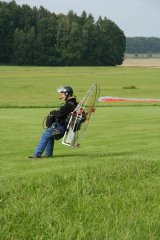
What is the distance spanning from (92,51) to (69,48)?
8896mm

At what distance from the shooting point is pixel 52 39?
150 m

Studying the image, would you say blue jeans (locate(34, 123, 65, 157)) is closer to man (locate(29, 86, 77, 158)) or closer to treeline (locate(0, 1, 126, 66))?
man (locate(29, 86, 77, 158))

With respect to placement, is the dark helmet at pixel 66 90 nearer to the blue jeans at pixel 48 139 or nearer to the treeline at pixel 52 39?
the blue jeans at pixel 48 139

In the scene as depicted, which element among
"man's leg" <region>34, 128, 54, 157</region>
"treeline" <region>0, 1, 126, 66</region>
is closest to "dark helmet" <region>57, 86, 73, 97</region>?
"man's leg" <region>34, 128, 54, 157</region>

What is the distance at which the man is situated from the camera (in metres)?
12.7

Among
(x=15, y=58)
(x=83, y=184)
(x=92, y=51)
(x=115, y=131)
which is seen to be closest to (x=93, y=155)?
(x=83, y=184)

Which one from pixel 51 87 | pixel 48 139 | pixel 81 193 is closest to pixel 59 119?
pixel 48 139

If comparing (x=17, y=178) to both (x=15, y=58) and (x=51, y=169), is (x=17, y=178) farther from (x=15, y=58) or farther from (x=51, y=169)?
(x=15, y=58)

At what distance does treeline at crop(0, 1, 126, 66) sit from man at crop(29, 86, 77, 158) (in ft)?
407

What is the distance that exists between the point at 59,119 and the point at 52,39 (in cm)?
13858

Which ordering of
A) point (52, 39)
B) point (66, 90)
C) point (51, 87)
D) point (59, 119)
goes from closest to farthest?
point (66, 90)
point (59, 119)
point (51, 87)
point (52, 39)

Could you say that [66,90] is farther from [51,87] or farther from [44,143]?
[51,87]

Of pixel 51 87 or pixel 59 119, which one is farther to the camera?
pixel 51 87

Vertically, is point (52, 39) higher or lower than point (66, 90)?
lower
